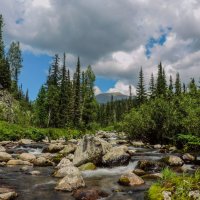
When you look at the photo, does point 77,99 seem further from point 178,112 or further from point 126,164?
point 126,164

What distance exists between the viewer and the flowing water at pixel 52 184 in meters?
13.0

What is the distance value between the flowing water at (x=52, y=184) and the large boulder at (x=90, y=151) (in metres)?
1.33

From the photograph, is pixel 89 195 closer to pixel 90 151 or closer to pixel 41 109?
pixel 90 151

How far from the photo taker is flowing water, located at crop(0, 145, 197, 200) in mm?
13044

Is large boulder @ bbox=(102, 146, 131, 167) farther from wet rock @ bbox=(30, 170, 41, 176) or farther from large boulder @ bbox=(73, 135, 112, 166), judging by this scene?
wet rock @ bbox=(30, 170, 41, 176)

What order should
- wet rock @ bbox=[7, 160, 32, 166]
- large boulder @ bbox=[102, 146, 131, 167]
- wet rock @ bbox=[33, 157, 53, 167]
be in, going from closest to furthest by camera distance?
large boulder @ bbox=[102, 146, 131, 167]
wet rock @ bbox=[7, 160, 32, 166]
wet rock @ bbox=[33, 157, 53, 167]

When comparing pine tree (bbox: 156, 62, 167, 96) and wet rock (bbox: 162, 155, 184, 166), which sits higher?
pine tree (bbox: 156, 62, 167, 96)

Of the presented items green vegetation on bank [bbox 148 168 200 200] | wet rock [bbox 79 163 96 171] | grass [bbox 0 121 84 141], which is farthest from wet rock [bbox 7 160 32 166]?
grass [bbox 0 121 84 141]

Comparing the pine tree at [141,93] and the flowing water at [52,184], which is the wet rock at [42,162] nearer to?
the flowing water at [52,184]

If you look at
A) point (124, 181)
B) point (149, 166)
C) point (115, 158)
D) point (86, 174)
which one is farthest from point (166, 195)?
point (115, 158)

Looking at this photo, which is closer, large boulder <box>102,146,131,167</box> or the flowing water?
the flowing water

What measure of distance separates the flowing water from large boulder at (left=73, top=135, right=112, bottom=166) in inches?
52.2

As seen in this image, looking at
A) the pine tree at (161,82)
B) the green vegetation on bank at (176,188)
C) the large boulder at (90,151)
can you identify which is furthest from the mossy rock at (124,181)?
the pine tree at (161,82)

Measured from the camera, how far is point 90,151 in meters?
20.7
